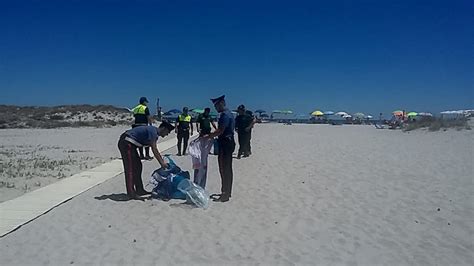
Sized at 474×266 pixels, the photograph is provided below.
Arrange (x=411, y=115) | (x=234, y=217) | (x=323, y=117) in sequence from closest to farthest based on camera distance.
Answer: (x=234, y=217) < (x=411, y=115) < (x=323, y=117)

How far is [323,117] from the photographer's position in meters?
85.2

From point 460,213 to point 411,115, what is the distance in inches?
2225

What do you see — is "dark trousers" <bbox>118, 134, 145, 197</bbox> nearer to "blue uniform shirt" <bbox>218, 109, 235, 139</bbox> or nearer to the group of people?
the group of people

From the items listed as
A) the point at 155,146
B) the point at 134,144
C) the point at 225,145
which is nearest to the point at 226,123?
the point at 225,145

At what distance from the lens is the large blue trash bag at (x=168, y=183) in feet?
26.7

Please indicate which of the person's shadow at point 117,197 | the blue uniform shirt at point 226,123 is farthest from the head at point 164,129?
the person's shadow at point 117,197

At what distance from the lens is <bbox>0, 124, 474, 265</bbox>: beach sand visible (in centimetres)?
513

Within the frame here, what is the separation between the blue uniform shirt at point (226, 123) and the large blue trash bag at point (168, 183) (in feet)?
3.71

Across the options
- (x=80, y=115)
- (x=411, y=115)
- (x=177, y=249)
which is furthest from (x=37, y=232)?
(x=411, y=115)

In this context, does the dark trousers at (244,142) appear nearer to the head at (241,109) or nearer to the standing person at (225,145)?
the head at (241,109)

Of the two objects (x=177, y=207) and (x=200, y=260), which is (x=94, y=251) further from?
(x=177, y=207)

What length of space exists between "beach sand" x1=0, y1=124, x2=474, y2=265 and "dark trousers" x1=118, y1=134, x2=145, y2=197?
32 cm

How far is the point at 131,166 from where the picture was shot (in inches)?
311

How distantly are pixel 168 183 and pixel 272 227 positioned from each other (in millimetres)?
2608
